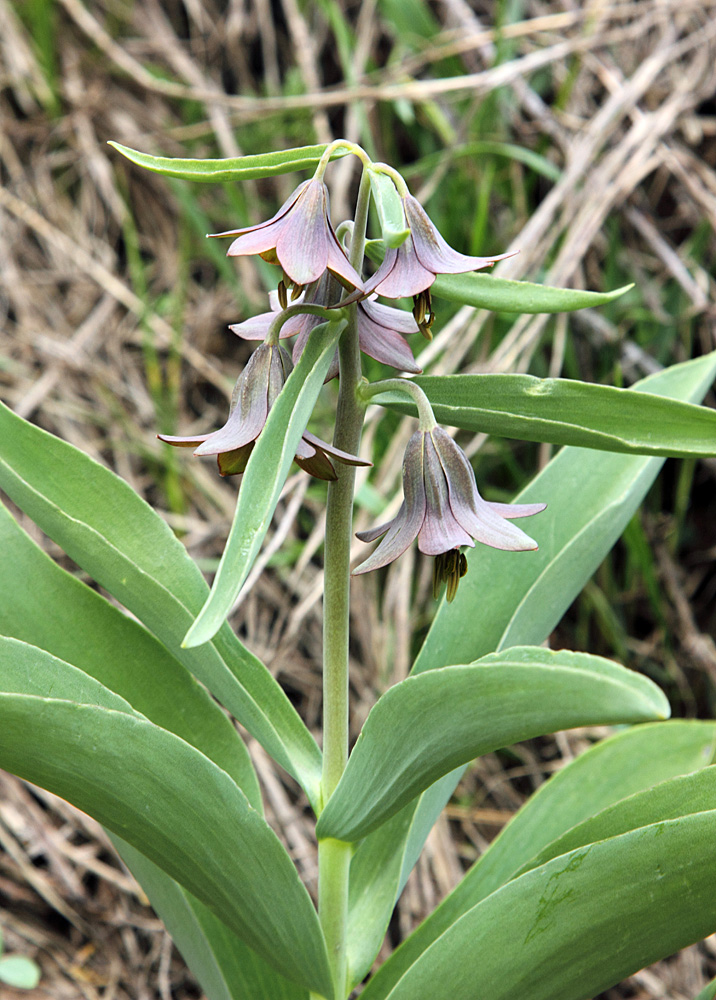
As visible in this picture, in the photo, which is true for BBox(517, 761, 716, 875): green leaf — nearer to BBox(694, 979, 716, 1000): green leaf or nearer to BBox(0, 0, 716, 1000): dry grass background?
BBox(694, 979, 716, 1000): green leaf

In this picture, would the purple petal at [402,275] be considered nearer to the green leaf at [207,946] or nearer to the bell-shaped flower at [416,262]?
the bell-shaped flower at [416,262]

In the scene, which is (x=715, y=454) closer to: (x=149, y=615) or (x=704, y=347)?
(x=149, y=615)

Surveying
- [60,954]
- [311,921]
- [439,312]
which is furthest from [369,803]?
[439,312]

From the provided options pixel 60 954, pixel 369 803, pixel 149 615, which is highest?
pixel 60 954

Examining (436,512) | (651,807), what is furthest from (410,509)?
(651,807)

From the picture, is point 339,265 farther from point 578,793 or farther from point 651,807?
point 578,793

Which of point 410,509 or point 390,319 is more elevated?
point 390,319
